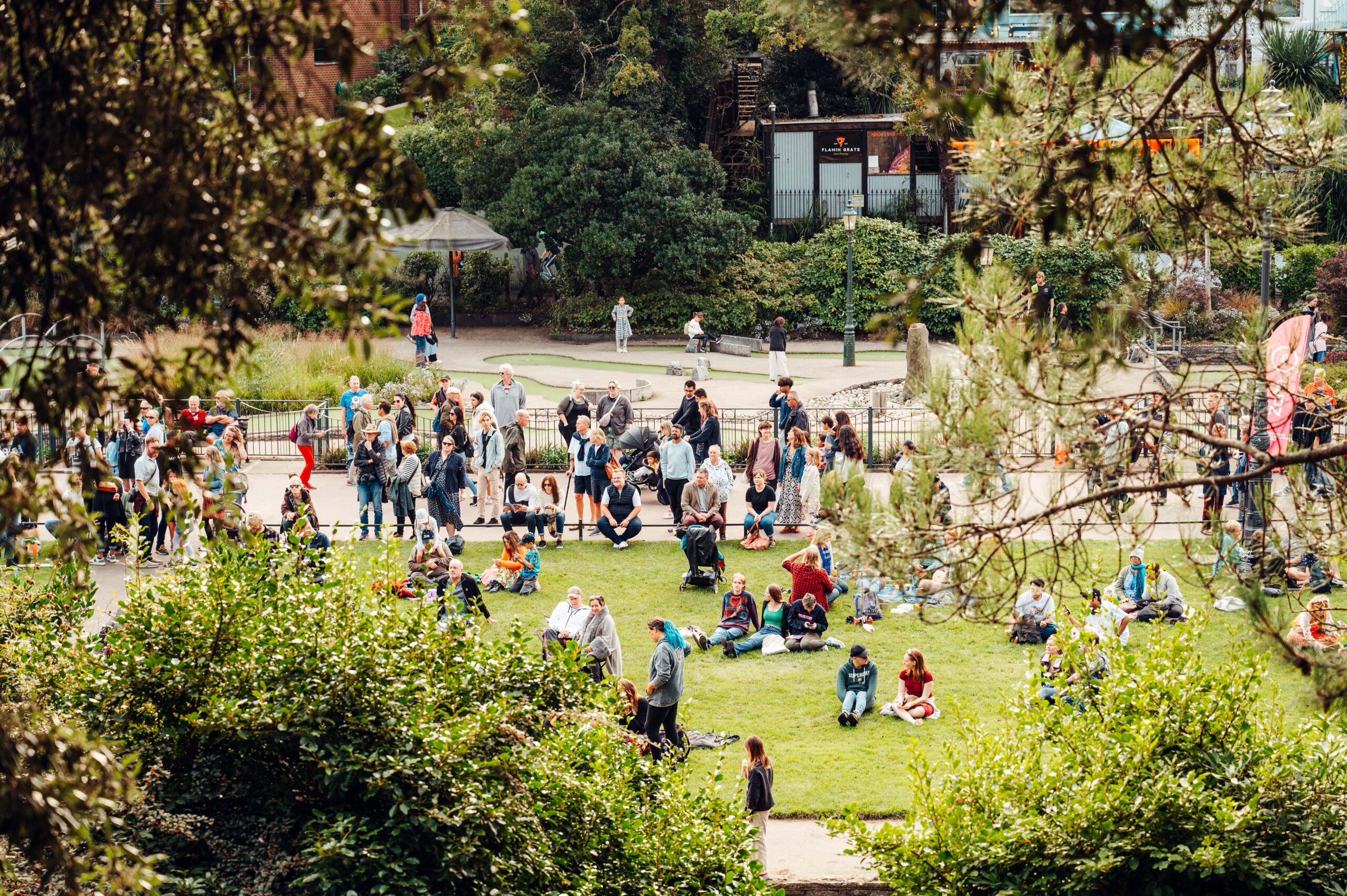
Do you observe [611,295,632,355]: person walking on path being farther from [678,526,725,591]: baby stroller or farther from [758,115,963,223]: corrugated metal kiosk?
[678,526,725,591]: baby stroller

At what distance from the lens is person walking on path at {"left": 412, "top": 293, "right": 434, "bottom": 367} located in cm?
2969

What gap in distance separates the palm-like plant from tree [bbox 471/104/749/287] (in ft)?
47.6

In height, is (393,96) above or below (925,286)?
above

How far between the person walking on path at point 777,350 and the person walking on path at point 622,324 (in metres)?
5.73

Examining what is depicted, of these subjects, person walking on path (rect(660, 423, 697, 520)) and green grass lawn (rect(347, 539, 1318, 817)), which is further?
person walking on path (rect(660, 423, 697, 520))

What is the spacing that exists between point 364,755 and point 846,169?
35.4 metres

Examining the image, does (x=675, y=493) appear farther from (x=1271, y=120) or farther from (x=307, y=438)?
(x=1271, y=120)

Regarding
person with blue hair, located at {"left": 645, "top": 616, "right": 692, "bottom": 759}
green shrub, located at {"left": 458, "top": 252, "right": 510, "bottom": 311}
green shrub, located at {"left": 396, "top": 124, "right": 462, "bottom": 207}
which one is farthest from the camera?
green shrub, located at {"left": 458, "top": 252, "right": 510, "bottom": 311}

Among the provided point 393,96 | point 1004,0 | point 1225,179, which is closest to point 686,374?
point 393,96

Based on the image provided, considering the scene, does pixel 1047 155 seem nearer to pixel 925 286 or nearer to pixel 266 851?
pixel 925 286

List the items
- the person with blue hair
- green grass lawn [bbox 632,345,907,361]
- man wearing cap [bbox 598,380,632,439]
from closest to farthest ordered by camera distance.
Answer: the person with blue hair < man wearing cap [bbox 598,380,632,439] < green grass lawn [bbox 632,345,907,361]

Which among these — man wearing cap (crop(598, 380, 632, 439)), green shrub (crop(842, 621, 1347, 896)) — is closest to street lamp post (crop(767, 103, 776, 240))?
man wearing cap (crop(598, 380, 632, 439))

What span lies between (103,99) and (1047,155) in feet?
12.8

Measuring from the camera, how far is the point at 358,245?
430 centimetres
